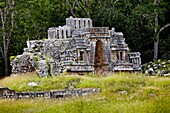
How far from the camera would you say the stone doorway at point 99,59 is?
39.2 m

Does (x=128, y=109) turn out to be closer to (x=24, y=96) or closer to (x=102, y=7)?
(x=24, y=96)

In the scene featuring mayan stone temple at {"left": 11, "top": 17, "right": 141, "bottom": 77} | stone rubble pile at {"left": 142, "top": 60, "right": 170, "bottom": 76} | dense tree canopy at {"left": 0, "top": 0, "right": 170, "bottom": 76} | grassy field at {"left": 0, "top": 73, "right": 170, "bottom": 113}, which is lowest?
stone rubble pile at {"left": 142, "top": 60, "right": 170, "bottom": 76}

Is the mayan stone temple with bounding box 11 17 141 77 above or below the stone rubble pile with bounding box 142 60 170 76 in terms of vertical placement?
above

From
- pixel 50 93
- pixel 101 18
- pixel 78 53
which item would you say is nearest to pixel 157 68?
pixel 78 53

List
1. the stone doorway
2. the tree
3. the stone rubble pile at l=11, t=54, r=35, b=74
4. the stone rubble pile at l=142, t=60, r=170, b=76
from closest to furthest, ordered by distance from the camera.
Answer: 1. the stone rubble pile at l=11, t=54, r=35, b=74
2. the stone doorway
3. the stone rubble pile at l=142, t=60, r=170, b=76
4. the tree

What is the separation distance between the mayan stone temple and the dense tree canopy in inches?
342

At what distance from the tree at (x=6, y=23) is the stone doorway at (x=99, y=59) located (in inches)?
→ 480

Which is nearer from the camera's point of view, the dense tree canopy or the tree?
the dense tree canopy

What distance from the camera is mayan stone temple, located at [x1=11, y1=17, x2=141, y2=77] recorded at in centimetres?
3625

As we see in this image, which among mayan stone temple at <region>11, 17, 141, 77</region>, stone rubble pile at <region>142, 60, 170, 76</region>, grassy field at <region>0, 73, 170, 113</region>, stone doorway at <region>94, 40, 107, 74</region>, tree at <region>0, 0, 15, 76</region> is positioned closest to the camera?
grassy field at <region>0, 73, 170, 113</region>

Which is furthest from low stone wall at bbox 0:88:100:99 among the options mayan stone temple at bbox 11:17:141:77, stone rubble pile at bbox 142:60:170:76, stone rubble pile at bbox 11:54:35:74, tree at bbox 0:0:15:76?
tree at bbox 0:0:15:76

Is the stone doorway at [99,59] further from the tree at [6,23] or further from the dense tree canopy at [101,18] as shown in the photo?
the tree at [6,23]

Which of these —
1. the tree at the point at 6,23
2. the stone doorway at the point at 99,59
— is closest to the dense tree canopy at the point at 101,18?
the tree at the point at 6,23

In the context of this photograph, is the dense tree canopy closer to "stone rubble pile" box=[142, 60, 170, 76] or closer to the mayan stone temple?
"stone rubble pile" box=[142, 60, 170, 76]
